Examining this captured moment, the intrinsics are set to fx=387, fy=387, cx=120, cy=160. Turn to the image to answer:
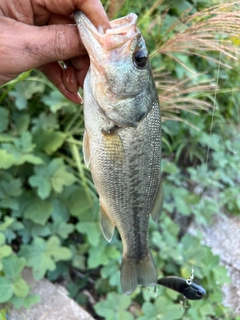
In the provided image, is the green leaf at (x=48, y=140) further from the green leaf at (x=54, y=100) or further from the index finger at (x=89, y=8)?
the index finger at (x=89, y=8)

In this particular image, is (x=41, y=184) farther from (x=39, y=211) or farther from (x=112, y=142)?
(x=112, y=142)

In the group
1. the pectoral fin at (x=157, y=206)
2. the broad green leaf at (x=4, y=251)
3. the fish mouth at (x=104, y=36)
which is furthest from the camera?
the broad green leaf at (x=4, y=251)

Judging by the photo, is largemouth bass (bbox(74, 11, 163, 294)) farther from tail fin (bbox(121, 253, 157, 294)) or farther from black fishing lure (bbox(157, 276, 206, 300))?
black fishing lure (bbox(157, 276, 206, 300))

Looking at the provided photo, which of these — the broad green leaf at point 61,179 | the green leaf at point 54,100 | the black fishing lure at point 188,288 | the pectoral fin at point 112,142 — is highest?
the pectoral fin at point 112,142

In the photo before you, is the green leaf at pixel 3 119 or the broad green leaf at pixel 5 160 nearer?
the broad green leaf at pixel 5 160

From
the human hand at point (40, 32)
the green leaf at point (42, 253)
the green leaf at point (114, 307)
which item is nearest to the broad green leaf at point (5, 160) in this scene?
the green leaf at point (42, 253)

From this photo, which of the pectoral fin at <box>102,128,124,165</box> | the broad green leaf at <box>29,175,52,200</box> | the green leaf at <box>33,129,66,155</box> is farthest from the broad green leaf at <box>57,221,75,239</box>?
the pectoral fin at <box>102,128,124,165</box>

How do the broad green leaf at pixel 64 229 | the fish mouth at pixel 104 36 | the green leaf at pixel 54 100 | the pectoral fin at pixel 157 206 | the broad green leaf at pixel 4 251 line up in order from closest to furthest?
the fish mouth at pixel 104 36
the pectoral fin at pixel 157 206
the broad green leaf at pixel 4 251
the broad green leaf at pixel 64 229
the green leaf at pixel 54 100

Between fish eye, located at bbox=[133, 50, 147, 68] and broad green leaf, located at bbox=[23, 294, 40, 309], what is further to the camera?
broad green leaf, located at bbox=[23, 294, 40, 309]
